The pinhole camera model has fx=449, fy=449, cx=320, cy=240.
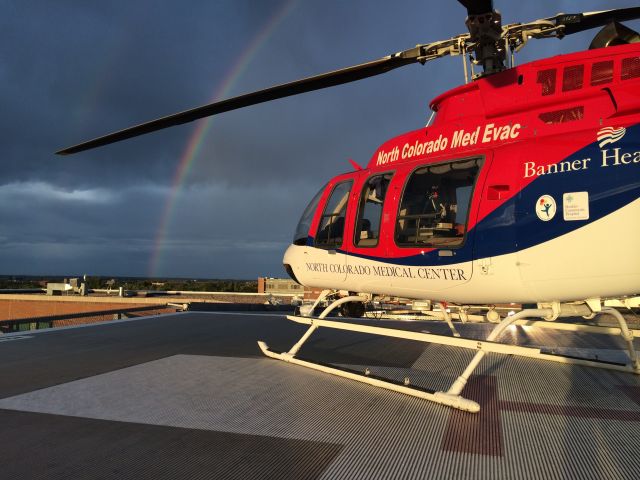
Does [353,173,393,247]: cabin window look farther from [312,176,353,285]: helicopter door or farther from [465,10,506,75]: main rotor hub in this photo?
[465,10,506,75]: main rotor hub

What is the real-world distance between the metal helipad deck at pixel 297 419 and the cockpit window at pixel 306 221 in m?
1.80

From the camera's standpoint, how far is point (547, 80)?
4832 millimetres

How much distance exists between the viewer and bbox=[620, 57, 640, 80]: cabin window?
438cm

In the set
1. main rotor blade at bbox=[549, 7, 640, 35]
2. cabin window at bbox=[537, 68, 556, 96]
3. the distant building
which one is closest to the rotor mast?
cabin window at bbox=[537, 68, 556, 96]

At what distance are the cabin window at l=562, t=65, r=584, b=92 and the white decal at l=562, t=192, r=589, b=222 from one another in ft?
4.11

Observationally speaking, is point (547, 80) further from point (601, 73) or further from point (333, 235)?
point (333, 235)

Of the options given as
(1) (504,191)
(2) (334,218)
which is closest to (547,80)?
(1) (504,191)

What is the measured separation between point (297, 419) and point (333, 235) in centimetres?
308

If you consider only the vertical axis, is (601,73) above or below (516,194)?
above

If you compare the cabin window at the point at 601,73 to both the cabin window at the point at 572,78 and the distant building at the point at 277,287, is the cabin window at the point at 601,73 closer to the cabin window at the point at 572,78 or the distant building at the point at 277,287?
the cabin window at the point at 572,78

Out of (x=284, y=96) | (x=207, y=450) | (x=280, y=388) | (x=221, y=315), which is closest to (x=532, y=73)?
(x=284, y=96)

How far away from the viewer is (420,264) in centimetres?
529

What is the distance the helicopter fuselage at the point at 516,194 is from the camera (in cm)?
416

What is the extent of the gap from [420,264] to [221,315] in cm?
844
